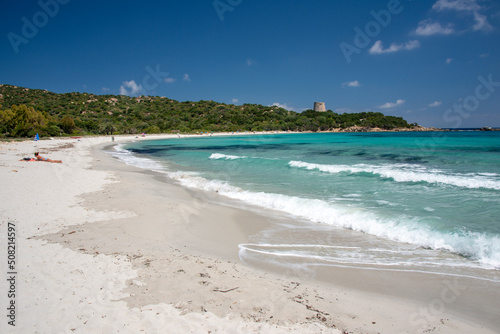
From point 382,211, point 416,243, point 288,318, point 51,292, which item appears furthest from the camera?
point 382,211

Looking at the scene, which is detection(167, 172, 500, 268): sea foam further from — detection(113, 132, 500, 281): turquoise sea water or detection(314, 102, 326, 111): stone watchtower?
detection(314, 102, 326, 111): stone watchtower

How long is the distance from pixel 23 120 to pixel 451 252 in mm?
49852

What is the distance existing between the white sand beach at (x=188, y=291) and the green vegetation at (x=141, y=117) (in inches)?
1760

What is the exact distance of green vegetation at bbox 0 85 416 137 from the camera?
46.5 meters

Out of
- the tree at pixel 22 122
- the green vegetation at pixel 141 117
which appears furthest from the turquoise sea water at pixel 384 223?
the green vegetation at pixel 141 117

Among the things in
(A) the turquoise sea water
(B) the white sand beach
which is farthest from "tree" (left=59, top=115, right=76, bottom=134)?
(B) the white sand beach

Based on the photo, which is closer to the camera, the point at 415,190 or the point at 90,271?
the point at 90,271

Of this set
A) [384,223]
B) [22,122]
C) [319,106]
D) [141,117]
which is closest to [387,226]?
[384,223]

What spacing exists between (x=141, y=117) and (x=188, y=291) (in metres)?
96.6

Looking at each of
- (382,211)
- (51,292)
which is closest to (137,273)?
(51,292)

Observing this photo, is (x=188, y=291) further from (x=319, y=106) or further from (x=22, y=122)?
(x=319, y=106)

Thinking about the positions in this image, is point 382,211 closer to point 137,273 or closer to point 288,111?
point 137,273

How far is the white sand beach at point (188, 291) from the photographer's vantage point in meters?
2.84

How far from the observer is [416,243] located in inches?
A: 213
